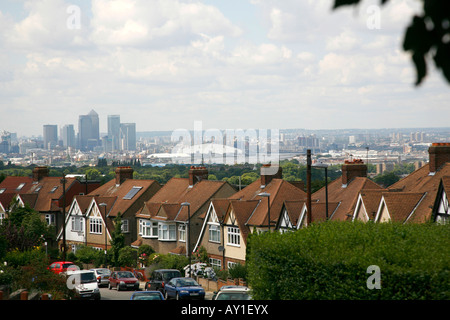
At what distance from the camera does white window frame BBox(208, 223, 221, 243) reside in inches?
2280

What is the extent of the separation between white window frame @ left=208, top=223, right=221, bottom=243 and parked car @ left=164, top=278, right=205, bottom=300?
20.1m

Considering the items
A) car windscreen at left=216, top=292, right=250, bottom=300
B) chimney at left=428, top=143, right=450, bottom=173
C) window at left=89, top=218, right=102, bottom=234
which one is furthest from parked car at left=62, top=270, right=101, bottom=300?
window at left=89, top=218, right=102, bottom=234

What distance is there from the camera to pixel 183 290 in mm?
35594

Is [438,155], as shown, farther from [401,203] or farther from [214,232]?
[214,232]

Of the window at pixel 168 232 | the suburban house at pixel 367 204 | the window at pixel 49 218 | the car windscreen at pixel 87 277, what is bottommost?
the window at pixel 49 218

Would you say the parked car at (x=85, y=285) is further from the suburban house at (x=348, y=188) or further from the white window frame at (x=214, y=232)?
the white window frame at (x=214, y=232)

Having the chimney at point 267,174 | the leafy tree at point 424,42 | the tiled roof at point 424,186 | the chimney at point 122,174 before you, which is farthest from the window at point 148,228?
the leafy tree at point 424,42

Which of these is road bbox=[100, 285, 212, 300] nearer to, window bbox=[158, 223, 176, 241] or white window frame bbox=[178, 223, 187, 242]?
white window frame bbox=[178, 223, 187, 242]

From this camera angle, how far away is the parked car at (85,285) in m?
35.6

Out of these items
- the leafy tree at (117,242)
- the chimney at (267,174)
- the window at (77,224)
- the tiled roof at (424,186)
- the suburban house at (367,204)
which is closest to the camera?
the tiled roof at (424,186)

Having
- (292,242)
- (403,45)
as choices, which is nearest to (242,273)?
(292,242)

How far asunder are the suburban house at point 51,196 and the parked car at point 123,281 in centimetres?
3478
